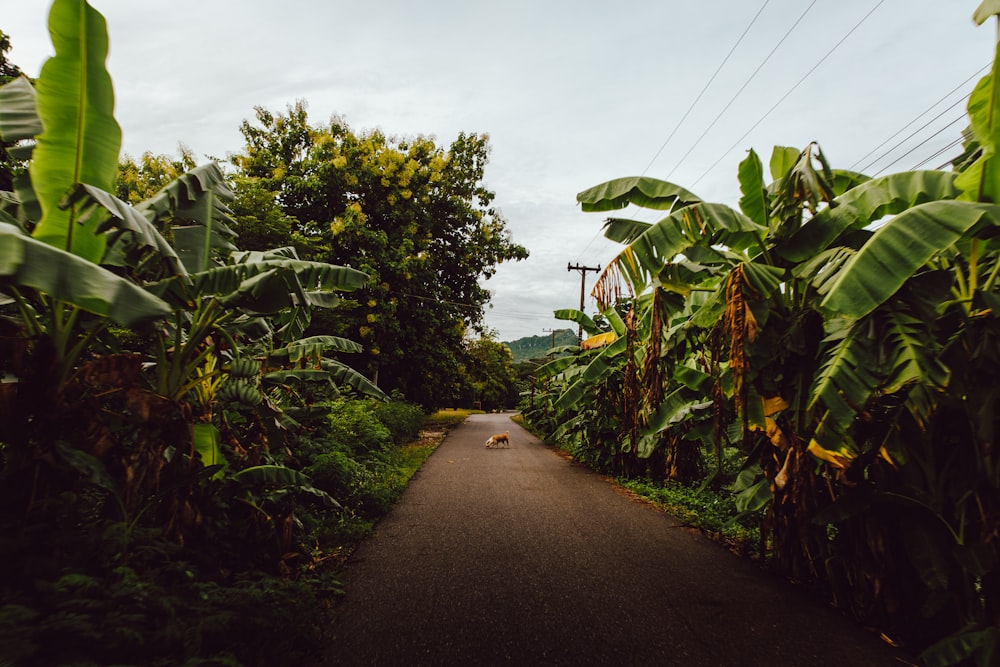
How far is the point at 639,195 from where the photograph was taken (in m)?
4.74

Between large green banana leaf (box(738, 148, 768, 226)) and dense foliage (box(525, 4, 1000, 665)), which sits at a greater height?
large green banana leaf (box(738, 148, 768, 226))

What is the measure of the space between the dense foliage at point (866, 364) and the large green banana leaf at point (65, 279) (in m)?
3.55

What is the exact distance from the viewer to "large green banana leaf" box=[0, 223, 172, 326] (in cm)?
194

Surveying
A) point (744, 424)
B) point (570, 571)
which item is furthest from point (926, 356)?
point (570, 571)

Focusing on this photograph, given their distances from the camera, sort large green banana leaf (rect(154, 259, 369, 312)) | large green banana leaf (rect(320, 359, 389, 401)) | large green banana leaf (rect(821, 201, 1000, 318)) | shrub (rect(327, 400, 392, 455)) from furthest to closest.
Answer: shrub (rect(327, 400, 392, 455)), large green banana leaf (rect(320, 359, 389, 401)), large green banana leaf (rect(154, 259, 369, 312)), large green banana leaf (rect(821, 201, 1000, 318))

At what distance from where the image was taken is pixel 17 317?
10.4 ft

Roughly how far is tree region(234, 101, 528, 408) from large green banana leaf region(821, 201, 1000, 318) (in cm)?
1103

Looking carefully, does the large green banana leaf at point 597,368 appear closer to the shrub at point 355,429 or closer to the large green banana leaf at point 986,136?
the shrub at point 355,429

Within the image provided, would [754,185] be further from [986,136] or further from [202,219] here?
[202,219]

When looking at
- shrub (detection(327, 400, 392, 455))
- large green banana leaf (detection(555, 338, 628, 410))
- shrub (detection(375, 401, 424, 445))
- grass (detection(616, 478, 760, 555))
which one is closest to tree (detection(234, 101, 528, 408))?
shrub (detection(375, 401, 424, 445))

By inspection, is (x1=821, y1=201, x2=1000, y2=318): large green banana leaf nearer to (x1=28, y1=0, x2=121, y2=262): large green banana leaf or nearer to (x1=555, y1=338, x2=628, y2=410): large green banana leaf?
(x1=28, y1=0, x2=121, y2=262): large green banana leaf

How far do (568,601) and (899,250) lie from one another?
3.41 meters

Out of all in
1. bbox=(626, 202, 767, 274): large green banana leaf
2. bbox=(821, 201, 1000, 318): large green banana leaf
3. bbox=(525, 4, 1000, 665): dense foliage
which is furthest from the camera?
bbox=(626, 202, 767, 274): large green banana leaf

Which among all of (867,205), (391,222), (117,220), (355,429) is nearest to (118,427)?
(117,220)
